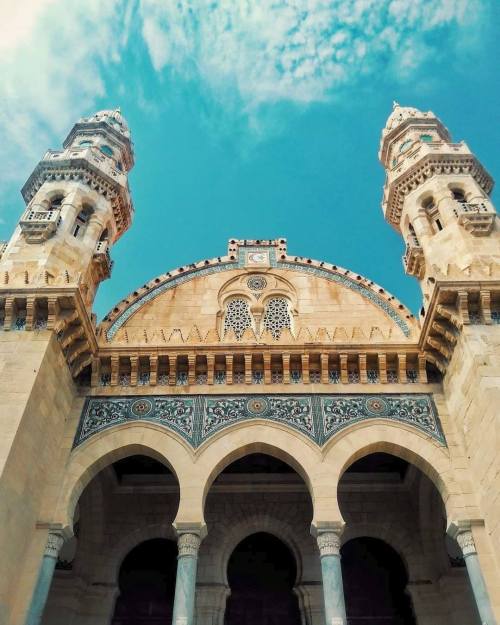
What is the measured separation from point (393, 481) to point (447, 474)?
2.79m

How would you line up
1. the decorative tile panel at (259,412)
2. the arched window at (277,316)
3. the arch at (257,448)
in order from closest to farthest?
the arch at (257,448)
the decorative tile panel at (259,412)
the arched window at (277,316)

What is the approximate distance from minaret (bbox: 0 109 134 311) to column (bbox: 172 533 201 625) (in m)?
4.60

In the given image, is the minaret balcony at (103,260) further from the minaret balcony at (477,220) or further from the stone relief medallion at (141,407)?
the minaret balcony at (477,220)

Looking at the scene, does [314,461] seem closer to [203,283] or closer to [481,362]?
[481,362]

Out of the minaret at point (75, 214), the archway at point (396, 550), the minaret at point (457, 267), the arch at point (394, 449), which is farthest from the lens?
the minaret at point (75, 214)

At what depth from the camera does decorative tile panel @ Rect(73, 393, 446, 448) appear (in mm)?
9086

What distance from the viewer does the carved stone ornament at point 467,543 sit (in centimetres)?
762

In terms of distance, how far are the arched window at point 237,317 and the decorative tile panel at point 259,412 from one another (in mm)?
2205

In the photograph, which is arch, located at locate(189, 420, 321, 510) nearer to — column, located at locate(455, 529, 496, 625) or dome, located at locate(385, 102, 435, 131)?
column, located at locate(455, 529, 496, 625)

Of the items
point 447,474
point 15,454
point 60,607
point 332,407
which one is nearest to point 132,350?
point 15,454

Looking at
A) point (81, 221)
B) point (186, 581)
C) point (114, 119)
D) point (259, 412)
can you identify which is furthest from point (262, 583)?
point (114, 119)

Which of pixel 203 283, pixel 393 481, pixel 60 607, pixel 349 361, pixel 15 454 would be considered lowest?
pixel 60 607

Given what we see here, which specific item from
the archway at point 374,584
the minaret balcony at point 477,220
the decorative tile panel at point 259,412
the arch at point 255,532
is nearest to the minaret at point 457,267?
the minaret balcony at point 477,220

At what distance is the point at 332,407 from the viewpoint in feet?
30.7
